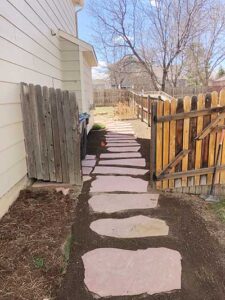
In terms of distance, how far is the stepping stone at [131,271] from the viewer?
207 centimetres

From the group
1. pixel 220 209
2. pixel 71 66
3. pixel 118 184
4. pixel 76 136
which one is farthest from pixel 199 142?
pixel 71 66

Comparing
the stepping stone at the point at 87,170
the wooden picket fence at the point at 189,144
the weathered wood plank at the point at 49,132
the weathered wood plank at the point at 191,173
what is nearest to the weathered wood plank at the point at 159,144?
the wooden picket fence at the point at 189,144

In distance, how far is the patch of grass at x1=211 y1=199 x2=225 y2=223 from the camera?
10.6 ft

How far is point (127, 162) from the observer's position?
5414mm

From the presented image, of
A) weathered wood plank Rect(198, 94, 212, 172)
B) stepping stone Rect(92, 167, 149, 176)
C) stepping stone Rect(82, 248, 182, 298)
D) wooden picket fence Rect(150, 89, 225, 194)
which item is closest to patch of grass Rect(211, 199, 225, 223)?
wooden picket fence Rect(150, 89, 225, 194)

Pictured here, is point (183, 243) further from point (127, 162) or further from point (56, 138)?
point (127, 162)

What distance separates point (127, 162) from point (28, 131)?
2108mm

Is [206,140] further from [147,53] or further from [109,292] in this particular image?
[147,53]

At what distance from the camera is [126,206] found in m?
3.44

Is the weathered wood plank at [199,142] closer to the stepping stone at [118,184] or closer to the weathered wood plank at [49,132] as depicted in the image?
the stepping stone at [118,184]

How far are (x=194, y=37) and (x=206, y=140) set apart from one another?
14343mm

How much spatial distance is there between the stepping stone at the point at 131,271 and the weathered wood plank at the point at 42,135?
6.23 ft

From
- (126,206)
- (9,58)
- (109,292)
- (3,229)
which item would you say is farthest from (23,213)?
(9,58)

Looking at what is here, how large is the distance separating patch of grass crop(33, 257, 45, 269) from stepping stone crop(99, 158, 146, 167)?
9.83ft
